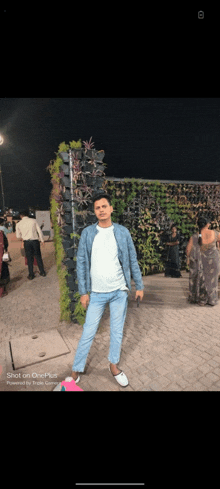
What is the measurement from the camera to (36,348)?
9.27 feet

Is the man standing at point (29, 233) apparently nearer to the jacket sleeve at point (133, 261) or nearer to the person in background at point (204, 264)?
the person in background at point (204, 264)

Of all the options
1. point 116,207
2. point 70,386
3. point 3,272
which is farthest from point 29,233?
point 70,386

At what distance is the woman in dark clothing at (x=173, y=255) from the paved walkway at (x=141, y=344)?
0.96m

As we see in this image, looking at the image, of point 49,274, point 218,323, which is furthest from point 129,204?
point 218,323

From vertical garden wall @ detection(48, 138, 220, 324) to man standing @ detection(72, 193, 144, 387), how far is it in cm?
107

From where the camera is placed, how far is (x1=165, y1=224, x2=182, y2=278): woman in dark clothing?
6102mm

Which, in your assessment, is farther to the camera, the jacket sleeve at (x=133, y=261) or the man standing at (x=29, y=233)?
the man standing at (x=29, y=233)

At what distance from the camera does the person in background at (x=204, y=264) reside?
4.14 m

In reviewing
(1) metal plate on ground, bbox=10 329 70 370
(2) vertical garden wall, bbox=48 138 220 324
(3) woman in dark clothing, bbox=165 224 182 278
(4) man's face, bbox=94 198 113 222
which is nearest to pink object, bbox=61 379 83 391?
(1) metal plate on ground, bbox=10 329 70 370

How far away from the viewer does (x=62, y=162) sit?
312cm

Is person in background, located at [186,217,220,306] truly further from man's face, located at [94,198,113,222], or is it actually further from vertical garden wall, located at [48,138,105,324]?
man's face, located at [94,198,113,222]

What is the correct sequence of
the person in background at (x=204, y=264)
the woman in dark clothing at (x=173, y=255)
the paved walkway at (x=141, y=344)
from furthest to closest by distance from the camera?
1. the woman in dark clothing at (x=173, y=255)
2. the person in background at (x=204, y=264)
3. the paved walkway at (x=141, y=344)

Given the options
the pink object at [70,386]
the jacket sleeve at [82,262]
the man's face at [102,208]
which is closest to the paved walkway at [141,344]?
the pink object at [70,386]
